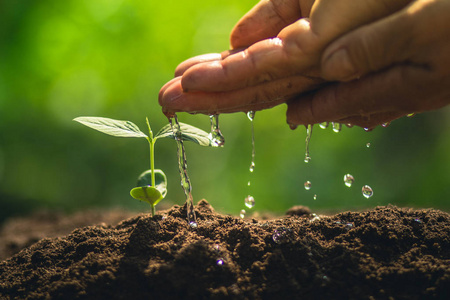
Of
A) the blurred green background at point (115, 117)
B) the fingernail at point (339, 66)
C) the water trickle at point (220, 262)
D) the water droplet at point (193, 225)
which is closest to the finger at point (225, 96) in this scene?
the fingernail at point (339, 66)

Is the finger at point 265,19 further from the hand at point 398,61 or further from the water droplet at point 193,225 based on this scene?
the water droplet at point 193,225

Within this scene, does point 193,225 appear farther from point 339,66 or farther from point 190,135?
point 339,66

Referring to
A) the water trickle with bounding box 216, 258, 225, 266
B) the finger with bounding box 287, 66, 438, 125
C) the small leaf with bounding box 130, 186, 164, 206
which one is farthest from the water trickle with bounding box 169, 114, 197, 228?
the finger with bounding box 287, 66, 438, 125

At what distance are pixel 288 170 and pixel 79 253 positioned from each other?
3.17 meters

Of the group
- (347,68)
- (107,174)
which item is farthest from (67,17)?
(347,68)

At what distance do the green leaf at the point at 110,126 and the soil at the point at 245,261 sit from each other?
1.08ft

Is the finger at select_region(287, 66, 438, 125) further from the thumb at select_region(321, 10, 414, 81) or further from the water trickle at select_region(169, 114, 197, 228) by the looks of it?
the water trickle at select_region(169, 114, 197, 228)

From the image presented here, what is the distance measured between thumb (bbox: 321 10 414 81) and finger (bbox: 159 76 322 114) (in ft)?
0.76

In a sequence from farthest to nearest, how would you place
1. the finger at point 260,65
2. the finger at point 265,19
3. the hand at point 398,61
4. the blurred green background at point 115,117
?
the blurred green background at point 115,117 → the finger at point 265,19 → the finger at point 260,65 → the hand at point 398,61

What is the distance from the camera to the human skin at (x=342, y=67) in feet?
3.56

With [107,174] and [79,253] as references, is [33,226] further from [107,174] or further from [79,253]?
[107,174]

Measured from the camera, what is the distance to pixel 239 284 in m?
1.10

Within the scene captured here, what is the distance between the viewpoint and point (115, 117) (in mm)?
4637

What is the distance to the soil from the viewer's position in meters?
1.09
